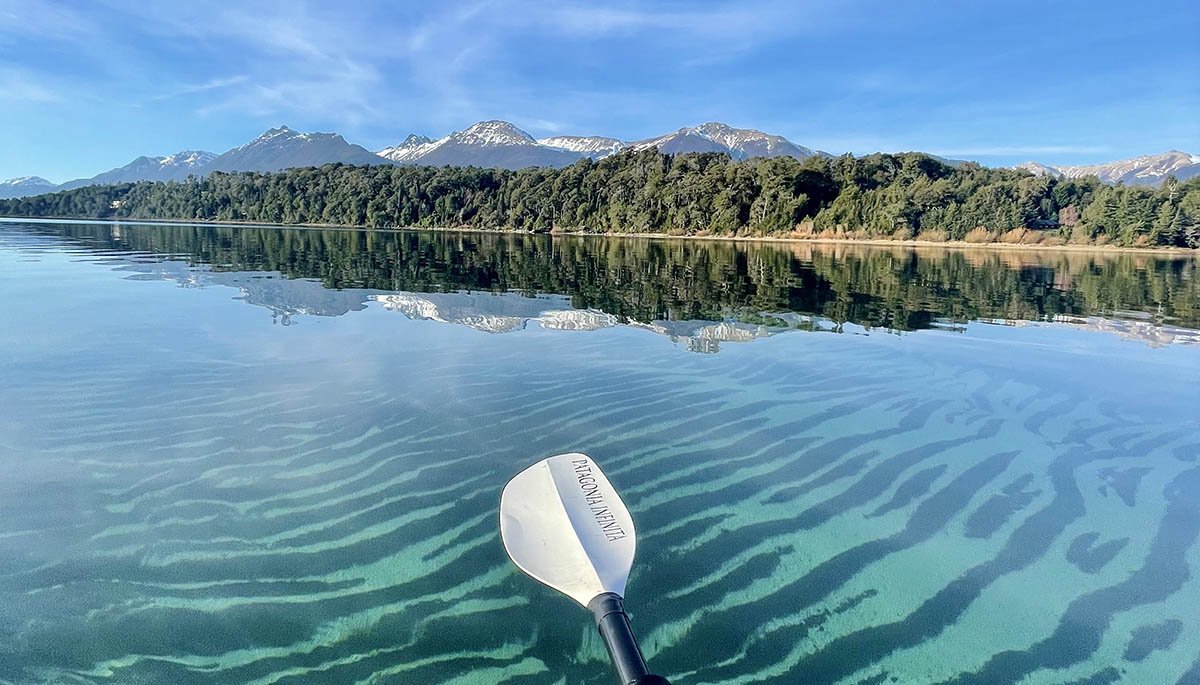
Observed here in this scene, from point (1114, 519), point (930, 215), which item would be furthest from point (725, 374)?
point (930, 215)

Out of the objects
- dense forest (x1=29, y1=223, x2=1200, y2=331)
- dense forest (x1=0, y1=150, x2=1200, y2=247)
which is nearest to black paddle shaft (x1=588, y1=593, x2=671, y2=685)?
dense forest (x1=29, y1=223, x2=1200, y2=331)

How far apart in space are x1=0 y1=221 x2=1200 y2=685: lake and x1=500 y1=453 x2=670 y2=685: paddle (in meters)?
0.26

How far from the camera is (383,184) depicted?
127 m

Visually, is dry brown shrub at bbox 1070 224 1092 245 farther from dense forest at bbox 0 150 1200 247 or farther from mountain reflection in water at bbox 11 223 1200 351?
mountain reflection in water at bbox 11 223 1200 351

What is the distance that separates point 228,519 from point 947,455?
739cm

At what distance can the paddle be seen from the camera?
3.73 m

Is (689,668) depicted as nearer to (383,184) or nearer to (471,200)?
(471,200)

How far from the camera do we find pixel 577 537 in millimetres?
4574

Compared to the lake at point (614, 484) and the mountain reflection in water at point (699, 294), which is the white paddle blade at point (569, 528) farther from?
the mountain reflection in water at point (699, 294)

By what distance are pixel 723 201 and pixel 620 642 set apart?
296 ft

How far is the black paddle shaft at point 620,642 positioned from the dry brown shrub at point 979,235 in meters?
80.0

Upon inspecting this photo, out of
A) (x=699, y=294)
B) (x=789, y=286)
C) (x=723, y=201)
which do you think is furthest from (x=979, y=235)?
(x=699, y=294)

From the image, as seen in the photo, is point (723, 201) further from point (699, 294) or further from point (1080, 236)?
point (699, 294)

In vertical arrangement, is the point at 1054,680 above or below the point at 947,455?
below
